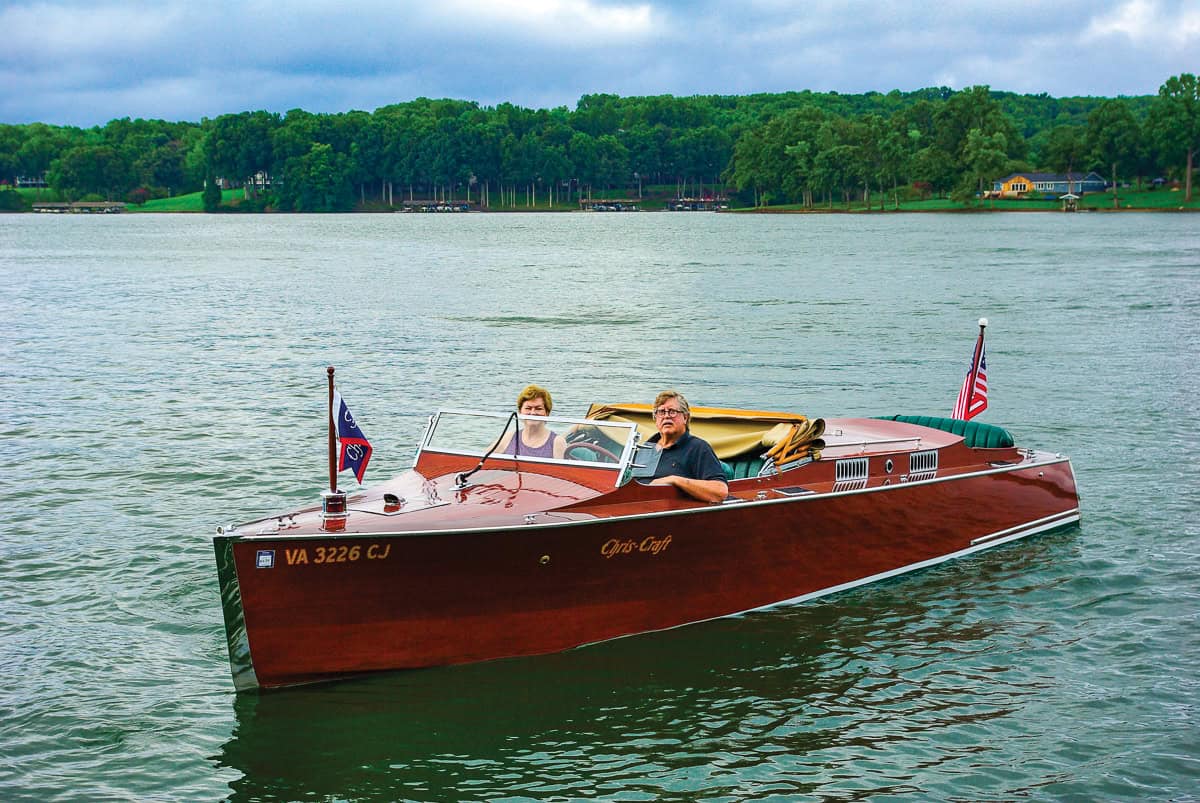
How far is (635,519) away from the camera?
10.9 metres

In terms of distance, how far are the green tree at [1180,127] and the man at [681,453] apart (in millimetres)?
163864

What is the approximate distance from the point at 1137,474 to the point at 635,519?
10781mm

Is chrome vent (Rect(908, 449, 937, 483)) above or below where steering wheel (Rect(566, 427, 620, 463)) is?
below

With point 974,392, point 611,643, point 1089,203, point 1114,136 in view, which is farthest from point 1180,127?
point 611,643

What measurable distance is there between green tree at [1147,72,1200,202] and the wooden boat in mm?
160667

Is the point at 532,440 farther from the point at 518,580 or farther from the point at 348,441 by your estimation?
the point at 348,441

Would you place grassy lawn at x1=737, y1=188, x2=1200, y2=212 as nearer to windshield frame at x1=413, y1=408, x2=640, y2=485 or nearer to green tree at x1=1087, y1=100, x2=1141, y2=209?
green tree at x1=1087, y1=100, x2=1141, y2=209

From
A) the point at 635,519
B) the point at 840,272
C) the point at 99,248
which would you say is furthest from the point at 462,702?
the point at 99,248

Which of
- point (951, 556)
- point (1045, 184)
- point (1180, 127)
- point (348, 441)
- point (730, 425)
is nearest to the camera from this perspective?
point (348, 441)

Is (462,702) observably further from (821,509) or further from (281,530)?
(821,509)

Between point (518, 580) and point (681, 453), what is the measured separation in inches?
80.6

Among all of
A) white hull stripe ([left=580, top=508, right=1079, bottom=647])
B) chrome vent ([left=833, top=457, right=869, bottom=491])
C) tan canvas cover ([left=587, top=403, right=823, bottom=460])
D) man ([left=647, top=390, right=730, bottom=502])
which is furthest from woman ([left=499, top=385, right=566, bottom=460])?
chrome vent ([left=833, top=457, right=869, bottom=491])

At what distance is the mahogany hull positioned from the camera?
32.7 ft

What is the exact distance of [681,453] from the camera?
38.6 ft
